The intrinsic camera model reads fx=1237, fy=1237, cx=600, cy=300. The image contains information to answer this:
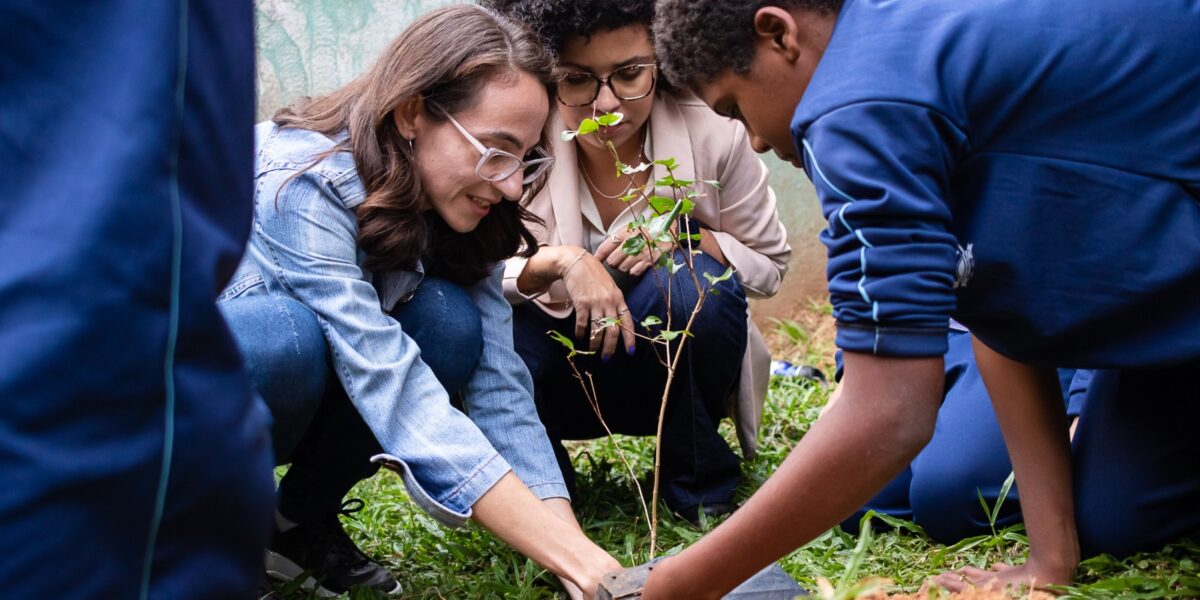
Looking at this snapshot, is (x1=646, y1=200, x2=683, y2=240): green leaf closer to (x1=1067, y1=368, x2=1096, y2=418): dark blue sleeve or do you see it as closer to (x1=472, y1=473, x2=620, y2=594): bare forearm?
(x1=472, y1=473, x2=620, y2=594): bare forearm

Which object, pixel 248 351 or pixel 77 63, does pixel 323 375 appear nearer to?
pixel 248 351

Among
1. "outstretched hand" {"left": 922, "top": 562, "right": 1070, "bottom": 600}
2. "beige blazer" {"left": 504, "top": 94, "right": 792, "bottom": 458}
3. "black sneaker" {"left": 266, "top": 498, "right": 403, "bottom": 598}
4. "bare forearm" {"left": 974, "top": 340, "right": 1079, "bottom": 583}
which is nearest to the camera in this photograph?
"outstretched hand" {"left": 922, "top": 562, "right": 1070, "bottom": 600}

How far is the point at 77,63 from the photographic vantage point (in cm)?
98

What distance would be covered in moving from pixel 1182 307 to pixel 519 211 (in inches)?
55.2

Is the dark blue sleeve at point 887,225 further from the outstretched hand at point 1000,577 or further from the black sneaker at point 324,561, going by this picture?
the black sneaker at point 324,561

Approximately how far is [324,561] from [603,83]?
4.24ft

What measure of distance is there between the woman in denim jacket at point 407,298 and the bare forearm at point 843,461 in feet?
1.84

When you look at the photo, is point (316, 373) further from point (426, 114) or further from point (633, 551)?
point (633, 551)

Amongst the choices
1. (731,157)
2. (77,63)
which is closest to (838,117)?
(77,63)

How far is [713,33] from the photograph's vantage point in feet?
5.97

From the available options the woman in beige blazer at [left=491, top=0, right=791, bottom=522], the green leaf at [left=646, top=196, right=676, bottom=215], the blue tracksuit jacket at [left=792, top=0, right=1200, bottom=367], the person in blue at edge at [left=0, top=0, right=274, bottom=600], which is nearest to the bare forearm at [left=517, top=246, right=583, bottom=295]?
the woman in beige blazer at [left=491, top=0, right=791, bottom=522]

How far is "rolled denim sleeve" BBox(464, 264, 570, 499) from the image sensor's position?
2.59 metres

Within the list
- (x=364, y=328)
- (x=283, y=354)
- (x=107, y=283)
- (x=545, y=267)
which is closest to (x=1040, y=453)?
(x=545, y=267)

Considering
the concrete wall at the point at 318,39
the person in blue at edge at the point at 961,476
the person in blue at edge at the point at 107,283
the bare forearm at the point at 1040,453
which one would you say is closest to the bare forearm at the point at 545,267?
the person in blue at edge at the point at 961,476
